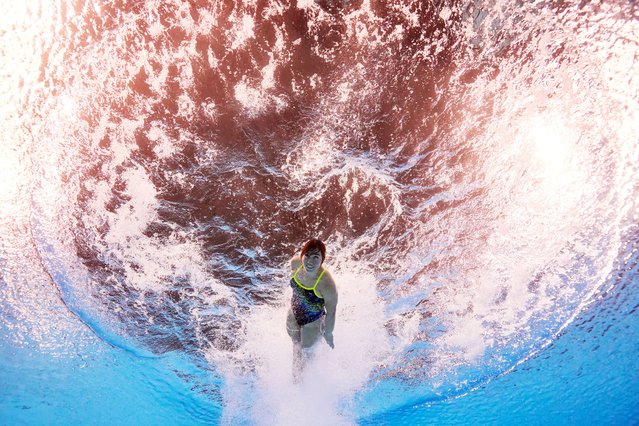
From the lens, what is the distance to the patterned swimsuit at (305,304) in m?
4.76

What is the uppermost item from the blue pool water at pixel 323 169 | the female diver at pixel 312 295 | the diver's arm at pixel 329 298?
the blue pool water at pixel 323 169

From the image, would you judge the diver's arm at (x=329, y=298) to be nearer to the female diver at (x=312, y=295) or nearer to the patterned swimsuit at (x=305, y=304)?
the female diver at (x=312, y=295)

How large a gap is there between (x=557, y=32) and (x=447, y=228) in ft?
9.02

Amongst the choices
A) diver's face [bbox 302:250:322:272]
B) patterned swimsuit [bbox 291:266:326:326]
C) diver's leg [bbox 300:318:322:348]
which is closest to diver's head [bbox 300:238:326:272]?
diver's face [bbox 302:250:322:272]

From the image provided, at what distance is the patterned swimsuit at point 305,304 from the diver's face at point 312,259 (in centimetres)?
33

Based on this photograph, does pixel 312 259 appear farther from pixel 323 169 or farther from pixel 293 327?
pixel 293 327

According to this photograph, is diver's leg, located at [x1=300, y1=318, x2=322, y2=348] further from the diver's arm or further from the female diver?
the diver's arm

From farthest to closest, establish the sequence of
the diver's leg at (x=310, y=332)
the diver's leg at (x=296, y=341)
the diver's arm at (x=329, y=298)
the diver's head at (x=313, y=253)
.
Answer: the diver's leg at (x=296, y=341), the diver's leg at (x=310, y=332), the diver's arm at (x=329, y=298), the diver's head at (x=313, y=253)

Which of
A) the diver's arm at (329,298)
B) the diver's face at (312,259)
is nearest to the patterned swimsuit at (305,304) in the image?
the diver's arm at (329,298)

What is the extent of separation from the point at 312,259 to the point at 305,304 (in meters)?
1.22

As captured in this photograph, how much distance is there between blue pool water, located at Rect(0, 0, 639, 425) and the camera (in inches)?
139

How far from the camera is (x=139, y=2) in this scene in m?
3.40

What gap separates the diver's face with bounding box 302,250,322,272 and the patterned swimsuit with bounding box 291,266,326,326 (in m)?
0.33

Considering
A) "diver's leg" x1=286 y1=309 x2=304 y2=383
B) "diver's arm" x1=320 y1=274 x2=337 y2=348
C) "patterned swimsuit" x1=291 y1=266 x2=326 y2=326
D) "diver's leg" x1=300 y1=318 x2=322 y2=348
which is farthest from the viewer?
"diver's leg" x1=286 y1=309 x2=304 y2=383
